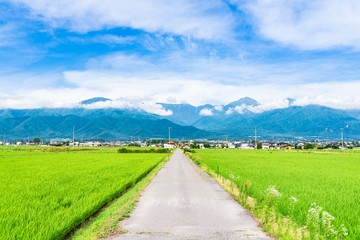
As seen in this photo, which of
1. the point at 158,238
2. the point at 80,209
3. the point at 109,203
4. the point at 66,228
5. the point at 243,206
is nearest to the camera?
the point at 158,238

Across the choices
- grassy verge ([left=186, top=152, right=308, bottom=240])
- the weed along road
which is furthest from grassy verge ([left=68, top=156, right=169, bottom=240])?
grassy verge ([left=186, top=152, right=308, bottom=240])

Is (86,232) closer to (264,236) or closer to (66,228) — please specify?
(66,228)

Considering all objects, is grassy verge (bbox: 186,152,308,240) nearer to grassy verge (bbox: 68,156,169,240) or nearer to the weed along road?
the weed along road

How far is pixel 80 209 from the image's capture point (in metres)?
8.84

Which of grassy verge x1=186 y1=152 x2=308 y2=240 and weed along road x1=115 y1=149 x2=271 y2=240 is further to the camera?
weed along road x1=115 y1=149 x2=271 y2=240

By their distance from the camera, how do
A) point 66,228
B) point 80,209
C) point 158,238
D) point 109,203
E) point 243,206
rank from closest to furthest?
1. point 158,238
2. point 66,228
3. point 80,209
4. point 243,206
5. point 109,203

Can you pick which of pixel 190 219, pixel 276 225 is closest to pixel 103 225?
pixel 190 219

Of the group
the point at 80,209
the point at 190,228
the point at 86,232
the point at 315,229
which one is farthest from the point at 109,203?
the point at 315,229

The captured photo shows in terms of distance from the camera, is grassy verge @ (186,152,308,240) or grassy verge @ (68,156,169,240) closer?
grassy verge @ (186,152,308,240)

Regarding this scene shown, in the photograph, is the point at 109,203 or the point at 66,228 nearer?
the point at 66,228

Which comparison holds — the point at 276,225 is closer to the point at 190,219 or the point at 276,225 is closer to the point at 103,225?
the point at 190,219

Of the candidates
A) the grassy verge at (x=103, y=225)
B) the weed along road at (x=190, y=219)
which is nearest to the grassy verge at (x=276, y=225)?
the weed along road at (x=190, y=219)

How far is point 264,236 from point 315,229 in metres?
1.37

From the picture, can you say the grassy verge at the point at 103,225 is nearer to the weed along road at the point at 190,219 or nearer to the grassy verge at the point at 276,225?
the weed along road at the point at 190,219
